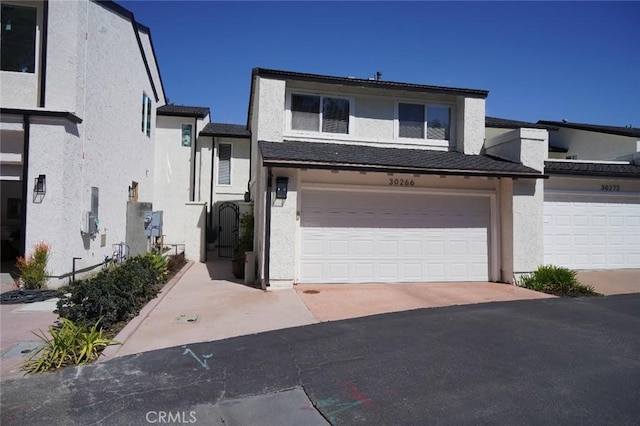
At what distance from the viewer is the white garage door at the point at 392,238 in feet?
33.7

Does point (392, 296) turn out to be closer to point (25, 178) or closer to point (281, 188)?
point (281, 188)

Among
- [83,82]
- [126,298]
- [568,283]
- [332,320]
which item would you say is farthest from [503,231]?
[83,82]

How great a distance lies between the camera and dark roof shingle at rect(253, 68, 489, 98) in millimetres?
10789

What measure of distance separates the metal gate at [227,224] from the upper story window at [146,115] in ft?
15.0

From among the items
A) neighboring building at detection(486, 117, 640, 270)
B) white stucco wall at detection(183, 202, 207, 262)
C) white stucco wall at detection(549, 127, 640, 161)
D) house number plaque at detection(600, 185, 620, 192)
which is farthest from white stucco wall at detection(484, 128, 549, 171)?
white stucco wall at detection(183, 202, 207, 262)

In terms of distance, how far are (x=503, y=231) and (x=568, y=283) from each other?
6.47 feet

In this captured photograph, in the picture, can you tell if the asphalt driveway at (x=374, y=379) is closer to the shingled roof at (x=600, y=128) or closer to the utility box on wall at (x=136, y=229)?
the utility box on wall at (x=136, y=229)

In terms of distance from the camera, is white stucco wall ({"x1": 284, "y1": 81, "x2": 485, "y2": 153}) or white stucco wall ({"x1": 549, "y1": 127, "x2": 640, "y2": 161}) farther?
white stucco wall ({"x1": 549, "y1": 127, "x2": 640, "y2": 161})

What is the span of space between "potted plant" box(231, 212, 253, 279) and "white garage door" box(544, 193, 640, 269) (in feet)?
28.2

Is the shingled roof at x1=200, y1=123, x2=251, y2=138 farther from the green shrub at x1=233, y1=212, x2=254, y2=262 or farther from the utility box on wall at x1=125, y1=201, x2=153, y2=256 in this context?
the green shrub at x1=233, y1=212, x2=254, y2=262

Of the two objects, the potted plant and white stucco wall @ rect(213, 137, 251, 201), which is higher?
white stucco wall @ rect(213, 137, 251, 201)

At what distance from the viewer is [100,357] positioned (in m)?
5.23

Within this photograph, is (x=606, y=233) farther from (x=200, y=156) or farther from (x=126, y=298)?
(x=200, y=156)

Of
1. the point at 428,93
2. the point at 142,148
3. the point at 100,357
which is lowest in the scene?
the point at 100,357
